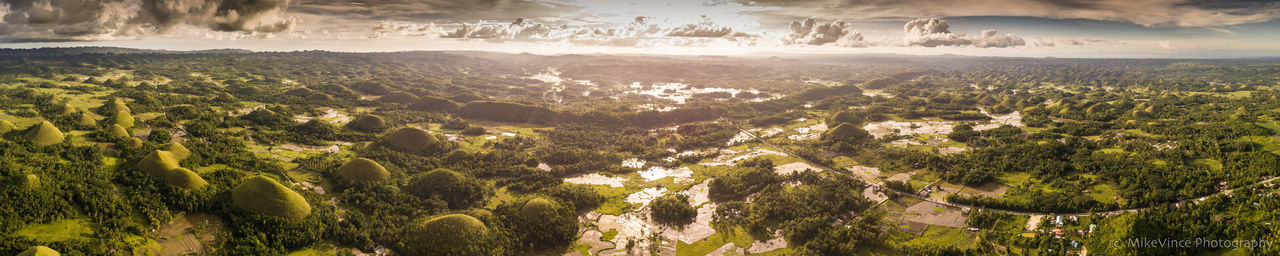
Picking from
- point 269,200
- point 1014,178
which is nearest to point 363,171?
point 269,200

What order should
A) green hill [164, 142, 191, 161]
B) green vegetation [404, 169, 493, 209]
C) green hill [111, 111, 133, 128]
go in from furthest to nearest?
1. green hill [111, 111, 133, 128]
2. green vegetation [404, 169, 493, 209]
3. green hill [164, 142, 191, 161]

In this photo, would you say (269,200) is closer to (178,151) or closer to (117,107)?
(178,151)

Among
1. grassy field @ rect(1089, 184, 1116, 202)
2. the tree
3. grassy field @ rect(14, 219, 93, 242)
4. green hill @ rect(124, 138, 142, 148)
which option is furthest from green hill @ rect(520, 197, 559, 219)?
grassy field @ rect(1089, 184, 1116, 202)

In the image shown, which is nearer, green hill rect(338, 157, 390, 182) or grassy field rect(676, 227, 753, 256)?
grassy field rect(676, 227, 753, 256)

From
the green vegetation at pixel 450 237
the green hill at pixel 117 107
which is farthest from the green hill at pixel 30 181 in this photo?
the green hill at pixel 117 107

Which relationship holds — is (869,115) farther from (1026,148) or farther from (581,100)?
(581,100)

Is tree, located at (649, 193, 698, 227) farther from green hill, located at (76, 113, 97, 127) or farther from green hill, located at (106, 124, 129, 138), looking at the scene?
green hill, located at (76, 113, 97, 127)

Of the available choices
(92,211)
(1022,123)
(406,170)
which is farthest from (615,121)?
(1022,123)

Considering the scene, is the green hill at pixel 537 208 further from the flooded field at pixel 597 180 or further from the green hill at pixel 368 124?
the green hill at pixel 368 124
